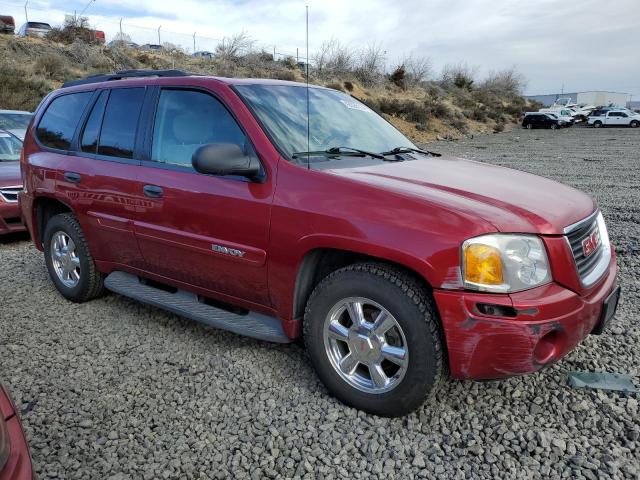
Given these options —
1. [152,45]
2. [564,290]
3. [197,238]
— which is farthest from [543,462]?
[152,45]

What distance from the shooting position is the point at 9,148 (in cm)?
751

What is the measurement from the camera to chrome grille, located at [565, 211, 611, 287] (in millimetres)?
2557

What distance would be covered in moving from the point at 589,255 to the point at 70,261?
3.90 meters

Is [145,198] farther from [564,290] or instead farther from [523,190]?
[564,290]

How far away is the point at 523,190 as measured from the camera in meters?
2.91

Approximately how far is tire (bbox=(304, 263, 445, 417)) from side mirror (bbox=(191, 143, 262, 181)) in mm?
763

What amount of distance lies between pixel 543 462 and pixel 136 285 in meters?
2.95

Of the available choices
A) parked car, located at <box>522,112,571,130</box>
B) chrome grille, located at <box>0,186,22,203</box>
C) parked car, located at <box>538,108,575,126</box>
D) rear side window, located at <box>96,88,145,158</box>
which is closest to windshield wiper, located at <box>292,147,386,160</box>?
rear side window, located at <box>96,88,145,158</box>

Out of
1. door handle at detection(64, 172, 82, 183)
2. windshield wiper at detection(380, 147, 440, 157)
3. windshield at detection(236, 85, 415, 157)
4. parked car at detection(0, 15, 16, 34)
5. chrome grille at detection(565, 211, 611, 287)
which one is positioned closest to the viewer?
chrome grille at detection(565, 211, 611, 287)

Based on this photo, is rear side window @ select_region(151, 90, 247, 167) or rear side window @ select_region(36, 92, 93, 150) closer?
rear side window @ select_region(151, 90, 247, 167)

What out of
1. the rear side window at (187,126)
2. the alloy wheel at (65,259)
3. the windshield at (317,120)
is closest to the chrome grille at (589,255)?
the windshield at (317,120)

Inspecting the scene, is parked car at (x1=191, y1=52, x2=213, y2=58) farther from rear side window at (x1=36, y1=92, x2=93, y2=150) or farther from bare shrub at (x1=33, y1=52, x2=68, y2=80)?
rear side window at (x1=36, y1=92, x2=93, y2=150)

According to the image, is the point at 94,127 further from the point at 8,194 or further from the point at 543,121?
the point at 543,121

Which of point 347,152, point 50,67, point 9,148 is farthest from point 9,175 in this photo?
point 50,67
